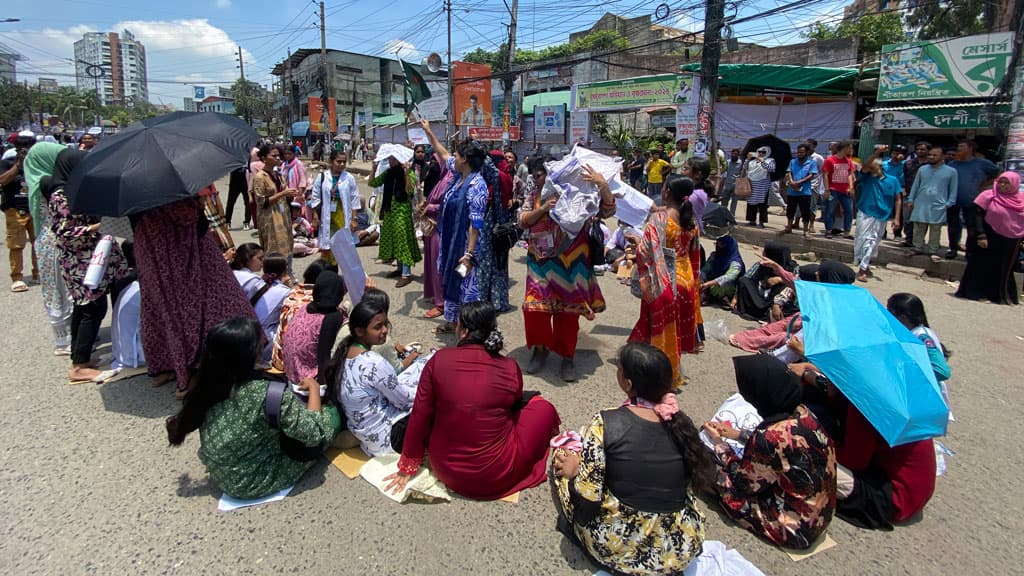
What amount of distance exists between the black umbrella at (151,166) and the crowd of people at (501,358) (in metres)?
0.46

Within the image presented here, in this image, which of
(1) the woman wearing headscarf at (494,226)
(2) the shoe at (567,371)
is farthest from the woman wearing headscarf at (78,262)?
(2) the shoe at (567,371)

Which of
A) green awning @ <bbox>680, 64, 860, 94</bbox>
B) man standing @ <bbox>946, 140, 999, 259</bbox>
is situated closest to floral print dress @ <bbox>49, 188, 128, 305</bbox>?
man standing @ <bbox>946, 140, 999, 259</bbox>

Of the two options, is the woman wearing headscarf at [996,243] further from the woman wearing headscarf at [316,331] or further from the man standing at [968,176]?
the woman wearing headscarf at [316,331]

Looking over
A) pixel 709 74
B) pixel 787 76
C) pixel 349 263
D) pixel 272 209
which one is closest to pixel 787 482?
pixel 349 263

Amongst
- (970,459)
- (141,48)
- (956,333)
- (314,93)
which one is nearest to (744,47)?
(956,333)

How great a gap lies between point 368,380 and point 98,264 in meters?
2.52

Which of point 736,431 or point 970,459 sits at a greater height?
point 736,431

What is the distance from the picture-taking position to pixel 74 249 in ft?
13.5

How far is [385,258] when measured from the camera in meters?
7.54

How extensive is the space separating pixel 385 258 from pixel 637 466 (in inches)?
234

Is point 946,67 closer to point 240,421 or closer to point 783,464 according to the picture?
point 783,464

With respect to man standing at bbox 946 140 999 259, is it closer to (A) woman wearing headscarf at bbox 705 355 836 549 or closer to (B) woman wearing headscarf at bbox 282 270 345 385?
(A) woman wearing headscarf at bbox 705 355 836 549

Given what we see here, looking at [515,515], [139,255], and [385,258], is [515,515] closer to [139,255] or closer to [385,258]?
[139,255]

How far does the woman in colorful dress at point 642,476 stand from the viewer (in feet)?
7.05
